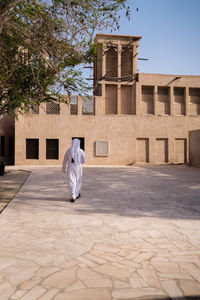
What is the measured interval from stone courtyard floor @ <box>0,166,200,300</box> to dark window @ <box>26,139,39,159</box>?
14.6 meters

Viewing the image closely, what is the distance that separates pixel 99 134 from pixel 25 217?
1649 centimetres

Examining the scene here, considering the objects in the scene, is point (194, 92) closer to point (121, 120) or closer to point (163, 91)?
point (163, 91)

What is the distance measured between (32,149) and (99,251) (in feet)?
58.8

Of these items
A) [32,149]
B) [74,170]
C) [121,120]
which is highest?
[121,120]

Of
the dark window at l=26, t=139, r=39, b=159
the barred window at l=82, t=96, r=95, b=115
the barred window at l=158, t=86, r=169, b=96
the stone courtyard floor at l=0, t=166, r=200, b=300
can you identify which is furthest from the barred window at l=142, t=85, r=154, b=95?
the stone courtyard floor at l=0, t=166, r=200, b=300

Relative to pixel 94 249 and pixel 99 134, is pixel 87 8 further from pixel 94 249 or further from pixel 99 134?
pixel 99 134

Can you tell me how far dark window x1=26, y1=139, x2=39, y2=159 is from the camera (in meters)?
20.0

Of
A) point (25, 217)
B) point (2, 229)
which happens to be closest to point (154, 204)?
point (25, 217)

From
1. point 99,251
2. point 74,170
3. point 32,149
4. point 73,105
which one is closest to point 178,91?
point 73,105

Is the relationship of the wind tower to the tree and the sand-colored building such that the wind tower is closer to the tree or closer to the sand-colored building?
the sand-colored building

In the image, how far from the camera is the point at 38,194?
7.46 meters

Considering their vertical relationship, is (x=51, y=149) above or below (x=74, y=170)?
above

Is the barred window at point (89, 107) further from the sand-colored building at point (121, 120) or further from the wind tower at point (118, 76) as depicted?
the wind tower at point (118, 76)

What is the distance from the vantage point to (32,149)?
2011 cm
